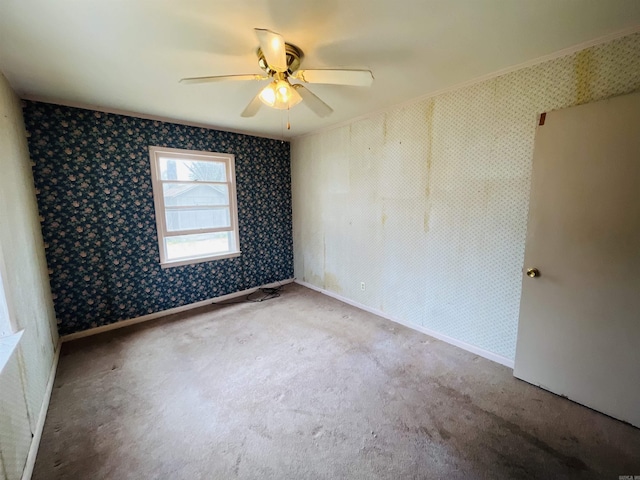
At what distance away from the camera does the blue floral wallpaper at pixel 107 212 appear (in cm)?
262

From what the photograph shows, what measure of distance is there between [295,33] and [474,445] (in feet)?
8.73

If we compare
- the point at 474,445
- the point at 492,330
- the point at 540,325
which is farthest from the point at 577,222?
the point at 474,445

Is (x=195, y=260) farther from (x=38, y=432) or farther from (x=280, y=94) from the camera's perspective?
(x=280, y=94)

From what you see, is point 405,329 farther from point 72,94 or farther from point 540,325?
point 72,94

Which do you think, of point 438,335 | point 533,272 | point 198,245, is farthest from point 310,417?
point 198,245

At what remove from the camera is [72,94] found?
2.44 metres

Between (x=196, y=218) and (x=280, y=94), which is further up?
(x=280, y=94)

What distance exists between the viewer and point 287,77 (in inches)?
68.2

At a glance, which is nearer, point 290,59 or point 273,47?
point 273,47

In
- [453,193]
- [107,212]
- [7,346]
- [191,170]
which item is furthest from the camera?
[191,170]

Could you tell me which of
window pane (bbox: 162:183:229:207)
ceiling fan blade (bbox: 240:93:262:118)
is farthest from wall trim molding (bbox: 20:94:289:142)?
ceiling fan blade (bbox: 240:93:262:118)

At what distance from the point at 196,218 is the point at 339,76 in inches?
110

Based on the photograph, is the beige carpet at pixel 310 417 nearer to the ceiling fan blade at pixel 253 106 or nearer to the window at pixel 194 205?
the window at pixel 194 205

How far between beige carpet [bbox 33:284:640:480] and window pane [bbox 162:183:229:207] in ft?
5.56
